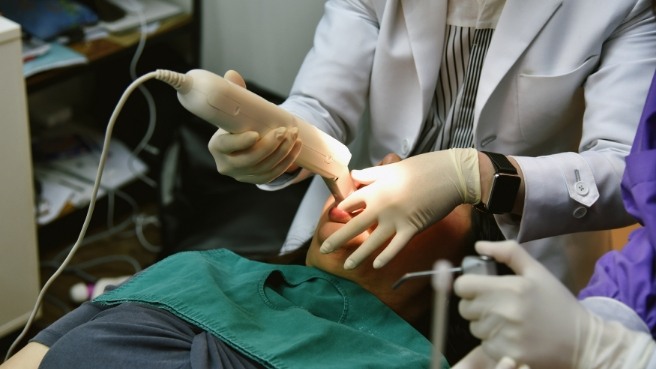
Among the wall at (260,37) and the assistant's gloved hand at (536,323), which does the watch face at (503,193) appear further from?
the wall at (260,37)

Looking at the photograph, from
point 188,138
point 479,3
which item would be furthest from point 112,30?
point 479,3

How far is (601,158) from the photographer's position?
1.33 metres

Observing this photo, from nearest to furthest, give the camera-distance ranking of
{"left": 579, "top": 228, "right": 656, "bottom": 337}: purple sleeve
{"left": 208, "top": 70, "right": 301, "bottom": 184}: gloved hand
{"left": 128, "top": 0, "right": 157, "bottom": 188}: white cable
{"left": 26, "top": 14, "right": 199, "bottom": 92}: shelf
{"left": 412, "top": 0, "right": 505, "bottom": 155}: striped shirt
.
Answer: {"left": 579, "top": 228, "right": 656, "bottom": 337}: purple sleeve
{"left": 208, "top": 70, "right": 301, "bottom": 184}: gloved hand
{"left": 412, "top": 0, "right": 505, "bottom": 155}: striped shirt
{"left": 26, "top": 14, "right": 199, "bottom": 92}: shelf
{"left": 128, "top": 0, "right": 157, "bottom": 188}: white cable

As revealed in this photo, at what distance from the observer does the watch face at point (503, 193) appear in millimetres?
1301

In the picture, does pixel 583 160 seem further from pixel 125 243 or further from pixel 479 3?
pixel 125 243

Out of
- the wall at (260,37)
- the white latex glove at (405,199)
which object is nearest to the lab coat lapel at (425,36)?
the white latex glove at (405,199)

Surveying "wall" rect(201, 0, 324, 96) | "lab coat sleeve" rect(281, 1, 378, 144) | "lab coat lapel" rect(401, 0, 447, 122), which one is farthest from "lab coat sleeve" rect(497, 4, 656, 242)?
"wall" rect(201, 0, 324, 96)

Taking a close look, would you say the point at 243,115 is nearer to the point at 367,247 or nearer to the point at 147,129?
the point at 367,247

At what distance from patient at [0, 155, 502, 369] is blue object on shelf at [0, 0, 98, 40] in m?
0.92

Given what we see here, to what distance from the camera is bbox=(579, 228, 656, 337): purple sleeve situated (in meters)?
1.08

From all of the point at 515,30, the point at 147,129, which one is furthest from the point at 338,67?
the point at 147,129

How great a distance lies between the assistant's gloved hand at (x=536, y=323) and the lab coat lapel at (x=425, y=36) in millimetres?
568

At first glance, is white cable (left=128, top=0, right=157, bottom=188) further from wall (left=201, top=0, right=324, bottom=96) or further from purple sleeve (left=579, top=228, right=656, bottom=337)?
purple sleeve (left=579, top=228, right=656, bottom=337)

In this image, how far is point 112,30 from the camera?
2.18m
